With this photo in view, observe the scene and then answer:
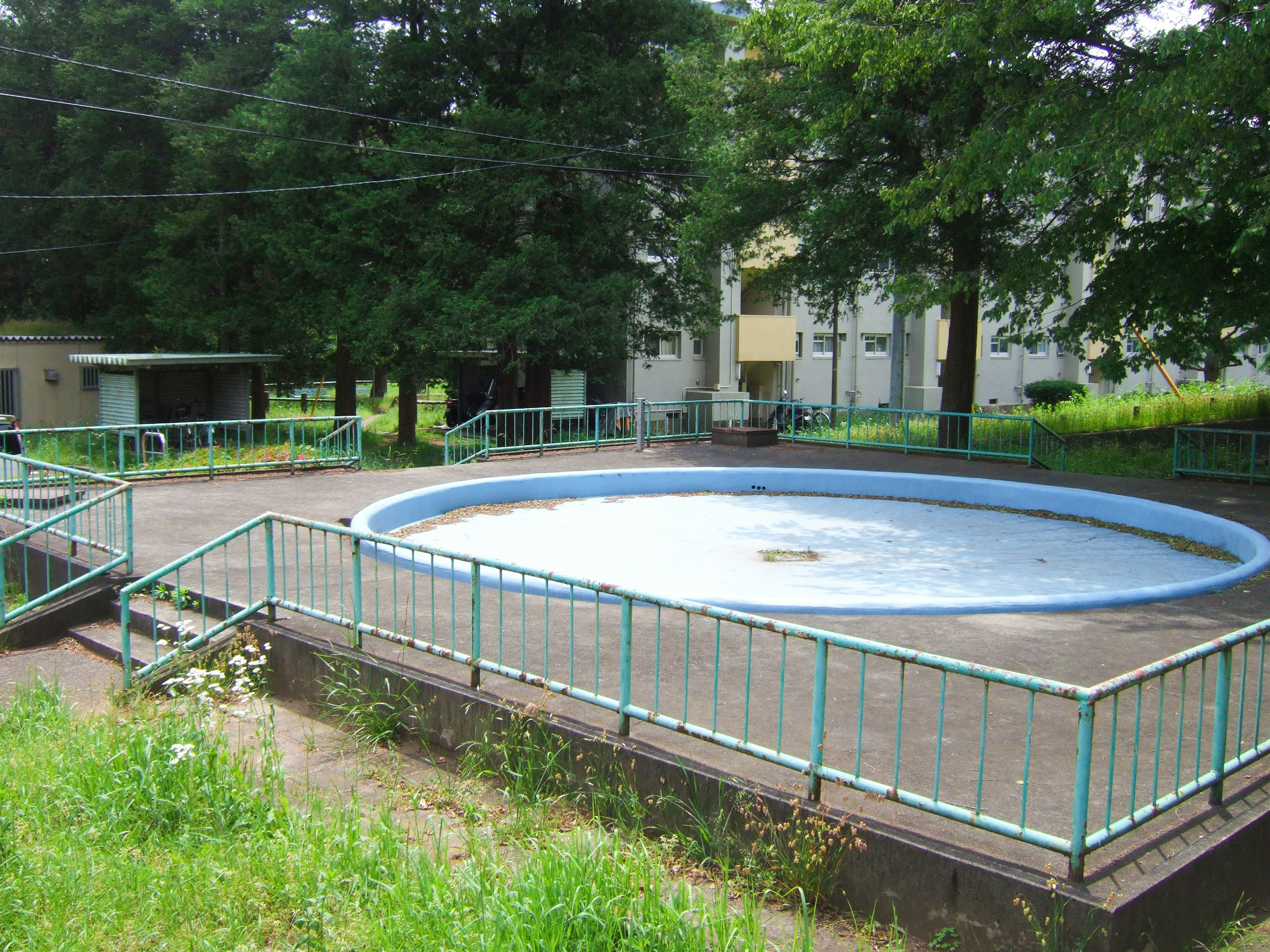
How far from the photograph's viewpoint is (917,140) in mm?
22422

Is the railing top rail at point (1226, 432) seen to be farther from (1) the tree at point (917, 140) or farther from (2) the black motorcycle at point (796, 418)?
(2) the black motorcycle at point (796, 418)

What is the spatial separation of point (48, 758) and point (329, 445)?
13216 millimetres

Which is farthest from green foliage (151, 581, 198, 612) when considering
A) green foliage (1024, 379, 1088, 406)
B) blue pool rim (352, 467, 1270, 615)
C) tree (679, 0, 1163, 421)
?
green foliage (1024, 379, 1088, 406)

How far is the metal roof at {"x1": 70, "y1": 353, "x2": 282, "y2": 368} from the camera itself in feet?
93.7

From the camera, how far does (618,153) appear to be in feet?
101

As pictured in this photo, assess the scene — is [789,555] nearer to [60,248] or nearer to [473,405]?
[473,405]

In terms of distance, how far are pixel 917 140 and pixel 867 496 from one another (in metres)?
8.20

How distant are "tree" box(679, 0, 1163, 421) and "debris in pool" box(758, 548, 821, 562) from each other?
6854 mm

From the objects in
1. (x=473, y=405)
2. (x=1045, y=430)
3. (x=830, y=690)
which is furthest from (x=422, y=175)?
(x=830, y=690)

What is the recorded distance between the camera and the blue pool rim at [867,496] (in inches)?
376

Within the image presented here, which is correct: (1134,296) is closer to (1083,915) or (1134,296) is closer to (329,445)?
(329,445)

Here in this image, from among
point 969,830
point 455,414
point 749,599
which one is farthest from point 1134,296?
point 455,414

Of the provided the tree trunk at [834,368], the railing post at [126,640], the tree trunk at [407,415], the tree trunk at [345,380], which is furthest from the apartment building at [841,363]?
the railing post at [126,640]

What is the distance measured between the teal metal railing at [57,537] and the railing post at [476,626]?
516 centimetres
